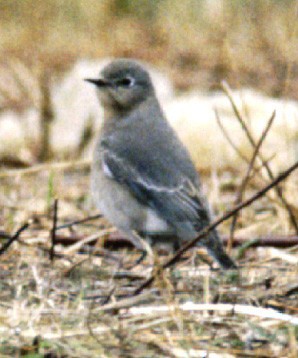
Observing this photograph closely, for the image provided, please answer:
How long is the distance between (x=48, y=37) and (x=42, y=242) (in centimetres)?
591

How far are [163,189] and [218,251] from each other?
842mm

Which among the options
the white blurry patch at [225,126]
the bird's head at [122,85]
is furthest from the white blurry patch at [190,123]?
the bird's head at [122,85]

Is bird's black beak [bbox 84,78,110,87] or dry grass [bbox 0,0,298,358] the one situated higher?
bird's black beak [bbox 84,78,110,87]

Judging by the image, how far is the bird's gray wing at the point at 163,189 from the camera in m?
4.79

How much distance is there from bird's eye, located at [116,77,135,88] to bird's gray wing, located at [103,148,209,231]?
628mm

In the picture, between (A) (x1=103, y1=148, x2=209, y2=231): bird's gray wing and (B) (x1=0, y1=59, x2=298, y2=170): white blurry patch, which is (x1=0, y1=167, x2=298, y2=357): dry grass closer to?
(A) (x1=103, y1=148, x2=209, y2=231): bird's gray wing

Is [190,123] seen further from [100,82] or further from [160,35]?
[160,35]

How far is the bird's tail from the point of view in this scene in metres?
4.13

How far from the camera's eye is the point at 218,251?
4.18 m

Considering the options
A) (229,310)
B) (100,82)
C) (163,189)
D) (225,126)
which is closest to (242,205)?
(229,310)

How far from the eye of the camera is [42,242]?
4.59 m

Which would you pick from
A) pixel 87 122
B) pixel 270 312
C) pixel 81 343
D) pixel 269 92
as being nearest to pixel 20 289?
pixel 81 343

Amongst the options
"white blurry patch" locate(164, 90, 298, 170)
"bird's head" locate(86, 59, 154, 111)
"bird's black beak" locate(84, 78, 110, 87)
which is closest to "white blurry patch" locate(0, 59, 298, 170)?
"white blurry patch" locate(164, 90, 298, 170)

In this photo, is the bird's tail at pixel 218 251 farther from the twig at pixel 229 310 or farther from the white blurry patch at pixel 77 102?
the white blurry patch at pixel 77 102
